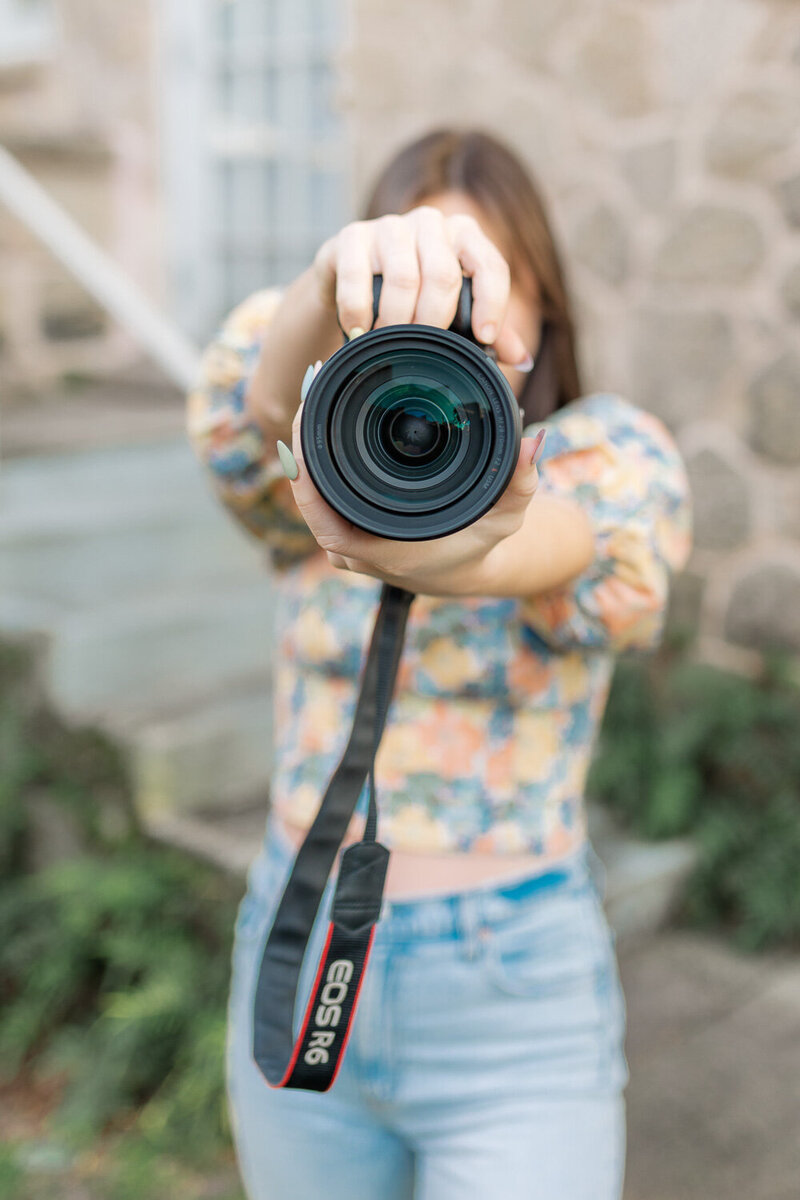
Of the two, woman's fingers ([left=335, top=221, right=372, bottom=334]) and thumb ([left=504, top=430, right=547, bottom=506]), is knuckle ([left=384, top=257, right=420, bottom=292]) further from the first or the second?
thumb ([left=504, top=430, right=547, bottom=506])

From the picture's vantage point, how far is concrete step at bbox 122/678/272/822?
278 cm

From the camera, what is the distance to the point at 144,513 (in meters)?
3.74

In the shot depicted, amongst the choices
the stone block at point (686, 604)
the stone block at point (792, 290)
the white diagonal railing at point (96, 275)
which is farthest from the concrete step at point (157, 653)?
the stone block at point (792, 290)

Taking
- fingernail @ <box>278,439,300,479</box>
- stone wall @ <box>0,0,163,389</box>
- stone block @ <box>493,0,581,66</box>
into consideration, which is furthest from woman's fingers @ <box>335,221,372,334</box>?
stone wall @ <box>0,0,163,389</box>

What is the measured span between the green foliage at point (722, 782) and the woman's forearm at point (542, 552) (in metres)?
1.85

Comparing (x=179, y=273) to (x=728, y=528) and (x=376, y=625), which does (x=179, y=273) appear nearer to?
(x=728, y=528)

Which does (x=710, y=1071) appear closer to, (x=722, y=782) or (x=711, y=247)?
(x=722, y=782)

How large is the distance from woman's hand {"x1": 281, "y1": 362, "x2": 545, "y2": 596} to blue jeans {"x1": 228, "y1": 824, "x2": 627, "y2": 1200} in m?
0.36

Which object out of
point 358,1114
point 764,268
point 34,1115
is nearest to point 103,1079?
point 34,1115

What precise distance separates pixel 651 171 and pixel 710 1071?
2.02 meters

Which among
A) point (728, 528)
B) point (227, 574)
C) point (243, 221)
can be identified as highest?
point (243, 221)

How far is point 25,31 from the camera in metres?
5.59

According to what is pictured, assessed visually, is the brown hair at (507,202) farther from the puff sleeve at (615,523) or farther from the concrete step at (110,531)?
the concrete step at (110,531)

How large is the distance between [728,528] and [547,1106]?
2111 millimetres
